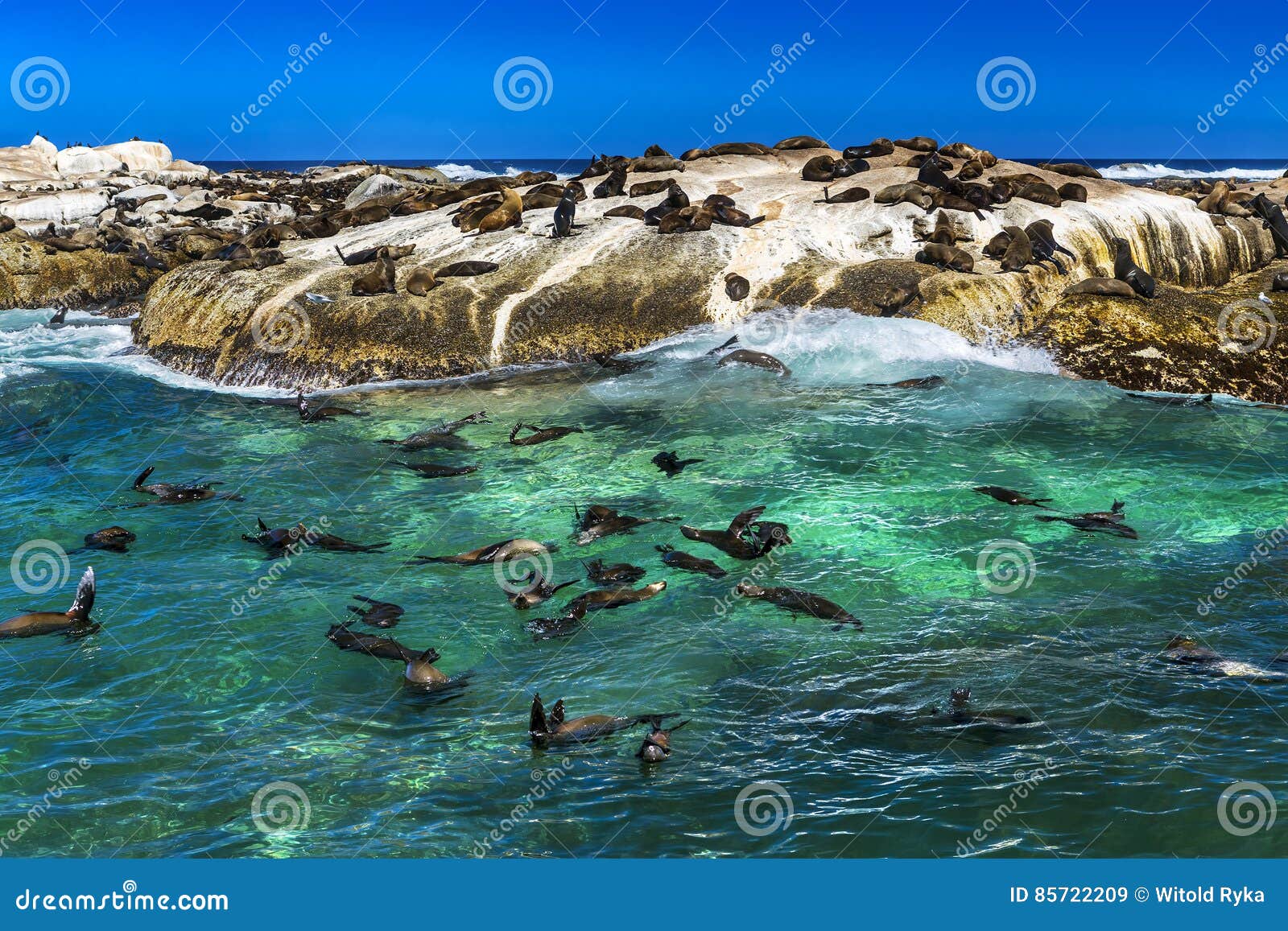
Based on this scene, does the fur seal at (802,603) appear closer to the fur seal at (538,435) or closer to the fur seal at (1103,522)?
the fur seal at (1103,522)

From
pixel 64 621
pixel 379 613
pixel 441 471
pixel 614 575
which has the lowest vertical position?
pixel 379 613

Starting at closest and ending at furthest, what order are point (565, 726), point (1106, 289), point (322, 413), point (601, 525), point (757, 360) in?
1. point (565, 726)
2. point (601, 525)
3. point (322, 413)
4. point (757, 360)
5. point (1106, 289)

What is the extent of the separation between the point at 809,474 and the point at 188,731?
→ 21.7ft

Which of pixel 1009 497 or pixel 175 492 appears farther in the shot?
pixel 175 492

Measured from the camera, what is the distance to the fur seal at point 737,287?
16016 millimetres

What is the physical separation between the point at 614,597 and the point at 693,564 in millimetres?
898

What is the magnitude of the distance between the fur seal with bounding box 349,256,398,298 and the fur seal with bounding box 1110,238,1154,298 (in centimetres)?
1100

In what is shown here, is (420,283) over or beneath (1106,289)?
over

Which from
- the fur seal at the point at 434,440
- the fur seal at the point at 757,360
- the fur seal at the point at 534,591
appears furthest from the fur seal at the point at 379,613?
the fur seal at the point at 757,360

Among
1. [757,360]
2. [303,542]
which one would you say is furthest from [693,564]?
[757,360]

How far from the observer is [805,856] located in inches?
210

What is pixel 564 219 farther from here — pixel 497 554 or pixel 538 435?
pixel 497 554

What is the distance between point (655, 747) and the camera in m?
6.12

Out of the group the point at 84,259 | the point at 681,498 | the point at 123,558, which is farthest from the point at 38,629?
the point at 84,259
